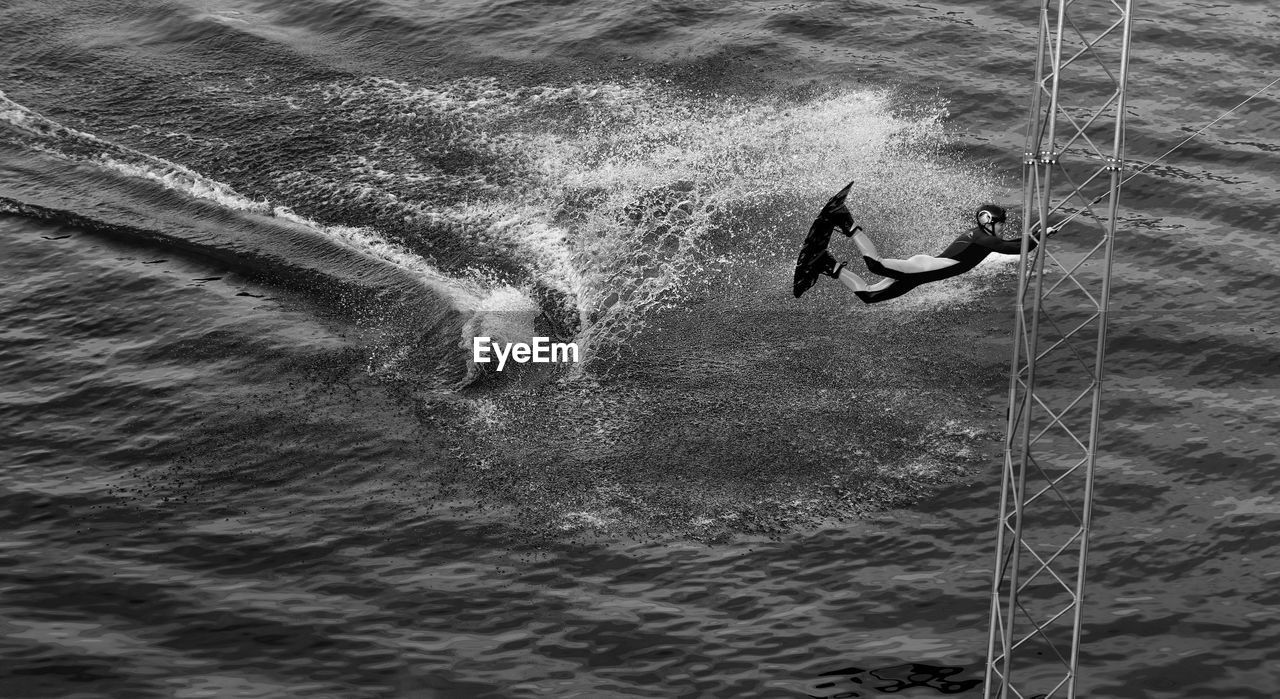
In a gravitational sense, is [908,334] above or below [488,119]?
below

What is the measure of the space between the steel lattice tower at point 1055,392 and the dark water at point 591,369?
565mm

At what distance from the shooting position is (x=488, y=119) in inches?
1182

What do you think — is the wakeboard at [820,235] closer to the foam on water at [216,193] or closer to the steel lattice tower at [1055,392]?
the steel lattice tower at [1055,392]

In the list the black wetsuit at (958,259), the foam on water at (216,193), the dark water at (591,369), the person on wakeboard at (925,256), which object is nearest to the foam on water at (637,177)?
the dark water at (591,369)

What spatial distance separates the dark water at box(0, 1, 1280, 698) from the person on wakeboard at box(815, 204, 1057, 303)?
8.83 ft

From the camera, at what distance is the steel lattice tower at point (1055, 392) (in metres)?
13.4

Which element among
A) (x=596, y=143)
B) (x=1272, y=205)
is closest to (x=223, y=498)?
(x=596, y=143)

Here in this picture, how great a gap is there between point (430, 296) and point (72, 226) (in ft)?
29.5

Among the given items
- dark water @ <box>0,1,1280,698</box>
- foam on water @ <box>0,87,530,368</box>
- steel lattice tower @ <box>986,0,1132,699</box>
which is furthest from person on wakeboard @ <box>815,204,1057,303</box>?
foam on water @ <box>0,87,530,368</box>

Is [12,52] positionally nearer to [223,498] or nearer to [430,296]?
[430,296]

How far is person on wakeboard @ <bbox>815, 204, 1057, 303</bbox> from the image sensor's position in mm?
16547

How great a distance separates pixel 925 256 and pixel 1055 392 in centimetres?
459

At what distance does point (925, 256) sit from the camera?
58.6 feet

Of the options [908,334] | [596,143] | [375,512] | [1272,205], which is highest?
[596,143]
